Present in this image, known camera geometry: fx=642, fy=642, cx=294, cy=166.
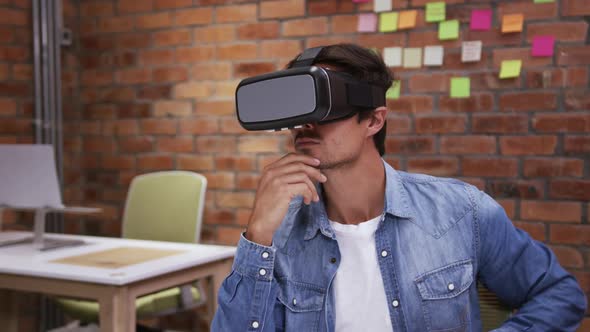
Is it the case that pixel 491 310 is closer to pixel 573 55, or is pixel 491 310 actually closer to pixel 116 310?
pixel 116 310

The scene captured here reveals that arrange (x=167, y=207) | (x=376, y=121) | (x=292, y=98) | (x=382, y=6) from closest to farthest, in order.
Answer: (x=292, y=98)
(x=376, y=121)
(x=382, y=6)
(x=167, y=207)

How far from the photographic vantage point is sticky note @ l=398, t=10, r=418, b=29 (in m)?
2.49

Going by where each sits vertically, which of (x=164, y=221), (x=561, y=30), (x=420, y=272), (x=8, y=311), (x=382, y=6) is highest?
(x=382, y=6)

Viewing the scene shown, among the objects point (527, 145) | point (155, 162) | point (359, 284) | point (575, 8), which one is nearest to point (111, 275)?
point (359, 284)

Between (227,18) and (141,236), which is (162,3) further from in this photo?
(141,236)

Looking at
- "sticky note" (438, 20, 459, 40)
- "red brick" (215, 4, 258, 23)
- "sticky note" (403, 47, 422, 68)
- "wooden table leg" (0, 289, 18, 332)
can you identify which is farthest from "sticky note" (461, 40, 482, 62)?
"wooden table leg" (0, 289, 18, 332)

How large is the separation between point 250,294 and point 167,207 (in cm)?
153

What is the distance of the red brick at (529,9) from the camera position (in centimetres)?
225

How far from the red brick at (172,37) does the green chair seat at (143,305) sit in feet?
3.93

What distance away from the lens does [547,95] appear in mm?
2268

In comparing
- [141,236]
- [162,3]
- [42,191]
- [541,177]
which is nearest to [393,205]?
[541,177]

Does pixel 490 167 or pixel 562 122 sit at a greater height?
pixel 562 122


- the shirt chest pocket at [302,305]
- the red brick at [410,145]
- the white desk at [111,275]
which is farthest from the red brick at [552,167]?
the shirt chest pocket at [302,305]

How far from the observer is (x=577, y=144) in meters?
2.23
